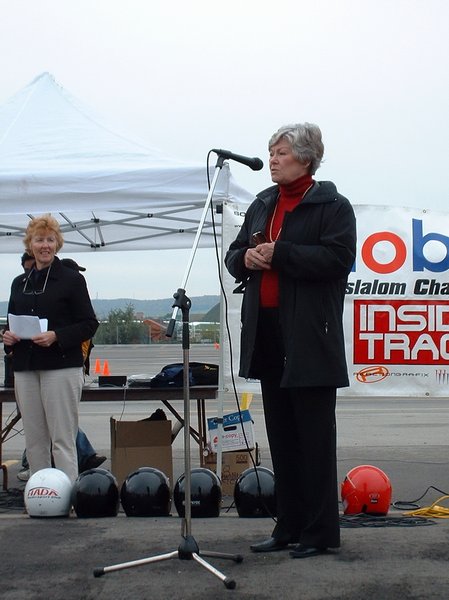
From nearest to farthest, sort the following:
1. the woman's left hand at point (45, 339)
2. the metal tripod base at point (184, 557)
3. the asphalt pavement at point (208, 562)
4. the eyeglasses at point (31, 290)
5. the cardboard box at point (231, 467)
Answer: the asphalt pavement at point (208, 562) < the metal tripod base at point (184, 557) < the woman's left hand at point (45, 339) < the eyeglasses at point (31, 290) < the cardboard box at point (231, 467)

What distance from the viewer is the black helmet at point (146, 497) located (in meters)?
5.44

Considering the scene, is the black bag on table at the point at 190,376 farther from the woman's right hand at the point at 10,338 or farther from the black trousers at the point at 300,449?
the black trousers at the point at 300,449

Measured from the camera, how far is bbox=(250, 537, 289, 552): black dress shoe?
419cm

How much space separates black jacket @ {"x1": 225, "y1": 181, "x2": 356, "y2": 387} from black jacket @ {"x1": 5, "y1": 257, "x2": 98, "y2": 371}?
6.64 feet

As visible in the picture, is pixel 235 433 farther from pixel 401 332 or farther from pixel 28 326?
pixel 28 326

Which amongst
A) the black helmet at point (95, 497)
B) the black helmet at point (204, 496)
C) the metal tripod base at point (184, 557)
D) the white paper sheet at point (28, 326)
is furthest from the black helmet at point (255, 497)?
the white paper sheet at point (28, 326)

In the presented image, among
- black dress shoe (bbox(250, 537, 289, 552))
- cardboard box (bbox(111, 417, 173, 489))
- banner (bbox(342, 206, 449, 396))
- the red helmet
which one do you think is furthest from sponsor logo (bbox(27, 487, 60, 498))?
banner (bbox(342, 206, 449, 396))

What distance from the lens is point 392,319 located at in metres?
7.22

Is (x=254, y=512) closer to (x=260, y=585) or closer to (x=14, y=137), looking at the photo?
(x=260, y=585)

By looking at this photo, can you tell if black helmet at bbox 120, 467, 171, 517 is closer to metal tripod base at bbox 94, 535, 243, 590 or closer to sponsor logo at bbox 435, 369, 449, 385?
metal tripod base at bbox 94, 535, 243, 590

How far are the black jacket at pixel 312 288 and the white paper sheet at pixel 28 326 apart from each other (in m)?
2.07

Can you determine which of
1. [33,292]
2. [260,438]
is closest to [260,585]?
[33,292]

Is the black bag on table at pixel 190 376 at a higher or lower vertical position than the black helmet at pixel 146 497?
higher

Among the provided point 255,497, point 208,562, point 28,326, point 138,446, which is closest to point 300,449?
point 208,562
